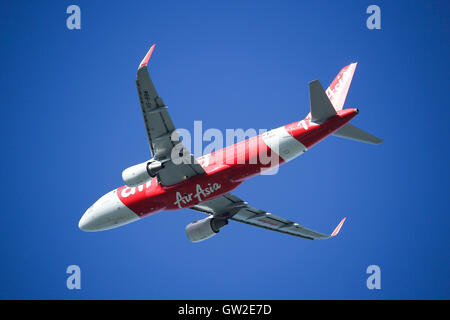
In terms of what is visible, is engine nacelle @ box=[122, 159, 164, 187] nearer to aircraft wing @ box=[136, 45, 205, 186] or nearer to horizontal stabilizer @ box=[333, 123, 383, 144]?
aircraft wing @ box=[136, 45, 205, 186]

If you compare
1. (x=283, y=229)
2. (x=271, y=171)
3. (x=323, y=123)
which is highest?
(x=323, y=123)

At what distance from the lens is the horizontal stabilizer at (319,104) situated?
2578 centimetres

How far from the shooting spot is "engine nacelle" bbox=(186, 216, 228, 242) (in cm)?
3409

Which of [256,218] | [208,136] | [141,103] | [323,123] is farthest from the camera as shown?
[256,218]

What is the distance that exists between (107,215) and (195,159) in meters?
7.16

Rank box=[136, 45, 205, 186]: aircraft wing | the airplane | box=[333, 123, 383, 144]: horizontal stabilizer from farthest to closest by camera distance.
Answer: box=[333, 123, 383, 144]: horizontal stabilizer, the airplane, box=[136, 45, 205, 186]: aircraft wing

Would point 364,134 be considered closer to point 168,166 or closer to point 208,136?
point 208,136

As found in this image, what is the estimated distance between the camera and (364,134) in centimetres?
2780

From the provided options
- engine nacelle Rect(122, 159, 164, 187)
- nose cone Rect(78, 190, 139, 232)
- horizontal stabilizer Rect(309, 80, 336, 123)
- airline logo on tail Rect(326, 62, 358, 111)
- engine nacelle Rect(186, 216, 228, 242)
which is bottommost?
engine nacelle Rect(186, 216, 228, 242)

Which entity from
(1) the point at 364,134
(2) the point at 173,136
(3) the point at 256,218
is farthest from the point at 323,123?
(3) the point at 256,218

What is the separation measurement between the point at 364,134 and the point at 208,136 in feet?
28.1

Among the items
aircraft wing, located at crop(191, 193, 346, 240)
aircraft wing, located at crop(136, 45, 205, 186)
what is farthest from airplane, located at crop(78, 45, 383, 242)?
aircraft wing, located at crop(191, 193, 346, 240)

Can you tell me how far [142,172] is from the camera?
27.7 meters

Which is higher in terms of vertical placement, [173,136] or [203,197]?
[173,136]
